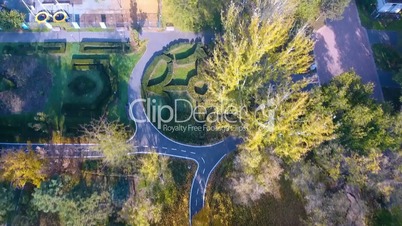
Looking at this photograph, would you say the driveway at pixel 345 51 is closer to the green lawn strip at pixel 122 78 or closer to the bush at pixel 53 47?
the green lawn strip at pixel 122 78

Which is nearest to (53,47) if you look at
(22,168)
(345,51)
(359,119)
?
(22,168)

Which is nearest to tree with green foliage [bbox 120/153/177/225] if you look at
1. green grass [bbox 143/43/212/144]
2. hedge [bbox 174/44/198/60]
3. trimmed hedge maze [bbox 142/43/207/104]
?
green grass [bbox 143/43/212/144]

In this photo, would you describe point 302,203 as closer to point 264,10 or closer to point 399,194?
point 399,194


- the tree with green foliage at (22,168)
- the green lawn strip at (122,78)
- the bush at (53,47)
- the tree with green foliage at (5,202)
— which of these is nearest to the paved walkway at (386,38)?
the green lawn strip at (122,78)

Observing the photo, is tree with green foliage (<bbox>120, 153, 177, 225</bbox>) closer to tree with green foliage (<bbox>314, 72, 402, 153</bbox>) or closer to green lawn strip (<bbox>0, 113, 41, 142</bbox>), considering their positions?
green lawn strip (<bbox>0, 113, 41, 142</bbox>)

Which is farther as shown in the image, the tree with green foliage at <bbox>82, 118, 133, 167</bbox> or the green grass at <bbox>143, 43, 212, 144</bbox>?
the green grass at <bbox>143, 43, 212, 144</bbox>

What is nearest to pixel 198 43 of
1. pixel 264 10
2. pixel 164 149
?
pixel 264 10
